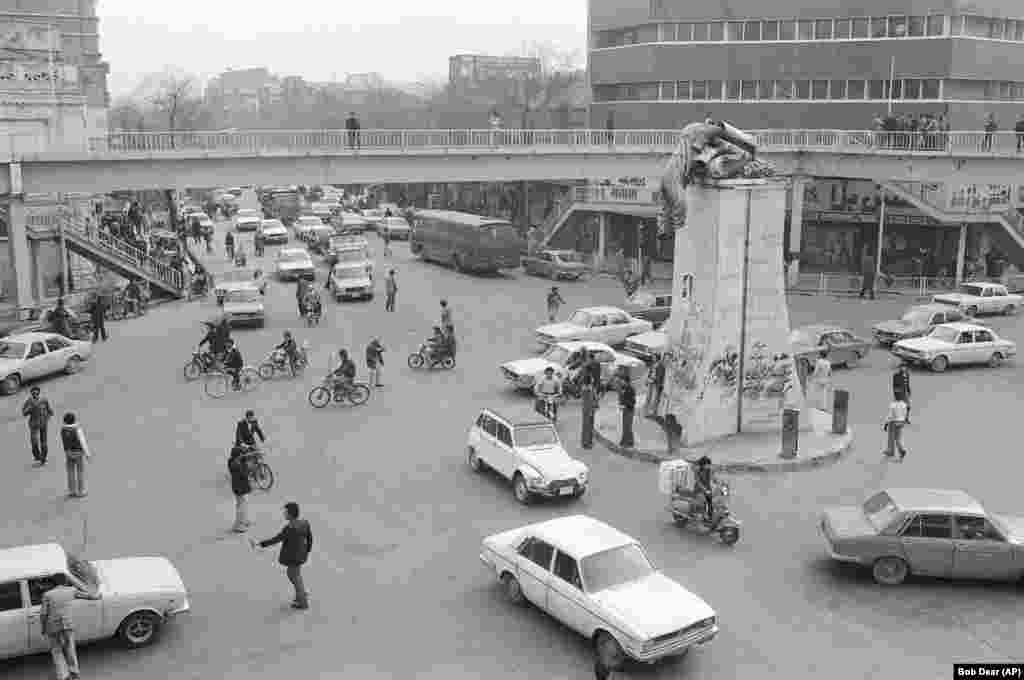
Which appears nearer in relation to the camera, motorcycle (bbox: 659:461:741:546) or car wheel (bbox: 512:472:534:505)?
motorcycle (bbox: 659:461:741:546)

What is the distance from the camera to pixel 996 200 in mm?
42031

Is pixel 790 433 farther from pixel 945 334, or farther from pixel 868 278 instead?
pixel 868 278

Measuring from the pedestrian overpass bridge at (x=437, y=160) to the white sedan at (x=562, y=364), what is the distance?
1372 centimetres

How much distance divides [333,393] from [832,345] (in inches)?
556

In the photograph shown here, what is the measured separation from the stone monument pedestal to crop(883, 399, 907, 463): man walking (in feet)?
6.60

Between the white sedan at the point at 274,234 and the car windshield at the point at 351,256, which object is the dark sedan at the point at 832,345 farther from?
the white sedan at the point at 274,234

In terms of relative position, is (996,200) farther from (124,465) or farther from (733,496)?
(124,465)

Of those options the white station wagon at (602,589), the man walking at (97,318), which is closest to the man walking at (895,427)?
the white station wagon at (602,589)

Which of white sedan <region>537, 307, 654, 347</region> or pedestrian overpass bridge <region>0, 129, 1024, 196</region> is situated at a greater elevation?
pedestrian overpass bridge <region>0, 129, 1024, 196</region>

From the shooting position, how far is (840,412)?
71.2ft

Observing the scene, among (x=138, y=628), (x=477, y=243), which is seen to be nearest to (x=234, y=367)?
(x=138, y=628)

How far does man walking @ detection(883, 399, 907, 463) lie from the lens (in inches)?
800

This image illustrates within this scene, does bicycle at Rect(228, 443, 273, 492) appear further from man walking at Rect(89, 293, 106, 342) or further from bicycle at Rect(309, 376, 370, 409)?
man walking at Rect(89, 293, 106, 342)

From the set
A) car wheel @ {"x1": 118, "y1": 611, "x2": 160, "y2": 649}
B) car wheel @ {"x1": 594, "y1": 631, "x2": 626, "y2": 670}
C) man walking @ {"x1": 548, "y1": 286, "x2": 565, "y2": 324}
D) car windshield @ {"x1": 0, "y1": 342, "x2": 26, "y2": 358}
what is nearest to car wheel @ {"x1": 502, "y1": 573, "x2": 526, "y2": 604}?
car wheel @ {"x1": 594, "y1": 631, "x2": 626, "y2": 670}
